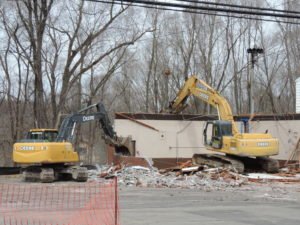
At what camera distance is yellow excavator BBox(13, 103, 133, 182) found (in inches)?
1044

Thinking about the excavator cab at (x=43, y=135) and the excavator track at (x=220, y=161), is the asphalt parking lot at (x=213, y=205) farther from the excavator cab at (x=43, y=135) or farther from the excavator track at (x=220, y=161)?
the excavator cab at (x=43, y=135)

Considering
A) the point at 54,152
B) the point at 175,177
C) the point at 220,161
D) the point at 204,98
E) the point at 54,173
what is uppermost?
the point at 204,98

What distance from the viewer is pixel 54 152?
87.5 feet

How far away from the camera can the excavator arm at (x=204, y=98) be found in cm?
3167

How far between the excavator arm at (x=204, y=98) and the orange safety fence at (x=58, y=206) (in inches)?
420

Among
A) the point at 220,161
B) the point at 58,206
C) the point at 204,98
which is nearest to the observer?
the point at 58,206

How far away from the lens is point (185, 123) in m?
37.5

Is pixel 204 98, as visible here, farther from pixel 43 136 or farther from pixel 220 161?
pixel 43 136

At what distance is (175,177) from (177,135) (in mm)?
9948

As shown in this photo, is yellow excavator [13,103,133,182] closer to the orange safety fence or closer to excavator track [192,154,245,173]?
the orange safety fence

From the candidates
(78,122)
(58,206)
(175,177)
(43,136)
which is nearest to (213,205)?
(58,206)

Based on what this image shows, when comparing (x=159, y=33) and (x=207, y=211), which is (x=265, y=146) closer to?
(x=207, y=211)

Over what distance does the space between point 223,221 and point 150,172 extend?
1623cm

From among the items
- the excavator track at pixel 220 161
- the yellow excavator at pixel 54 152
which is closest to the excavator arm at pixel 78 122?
the yellow excavator at pixel 54 152
